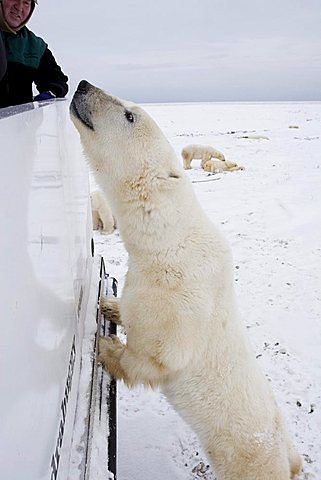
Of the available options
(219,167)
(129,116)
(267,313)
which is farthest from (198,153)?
(129,116)

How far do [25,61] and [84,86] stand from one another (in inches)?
43.7

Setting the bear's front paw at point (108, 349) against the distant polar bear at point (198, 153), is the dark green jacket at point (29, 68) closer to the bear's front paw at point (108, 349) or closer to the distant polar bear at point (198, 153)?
the bear's front paw at point (108, 349)

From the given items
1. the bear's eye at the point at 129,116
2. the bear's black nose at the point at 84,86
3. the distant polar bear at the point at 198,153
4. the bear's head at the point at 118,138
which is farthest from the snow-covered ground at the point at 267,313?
the distant polar bear at the point at 198,153

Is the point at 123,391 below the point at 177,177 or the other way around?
below

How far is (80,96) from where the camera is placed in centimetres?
245

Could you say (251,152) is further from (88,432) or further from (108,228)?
(88,432)

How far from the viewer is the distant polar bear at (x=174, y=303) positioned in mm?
2445

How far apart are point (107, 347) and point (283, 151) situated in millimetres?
17566

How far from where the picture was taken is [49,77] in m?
3.59

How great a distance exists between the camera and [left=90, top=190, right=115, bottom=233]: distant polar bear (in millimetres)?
7273

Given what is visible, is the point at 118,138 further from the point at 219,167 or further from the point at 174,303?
the point at 219,167

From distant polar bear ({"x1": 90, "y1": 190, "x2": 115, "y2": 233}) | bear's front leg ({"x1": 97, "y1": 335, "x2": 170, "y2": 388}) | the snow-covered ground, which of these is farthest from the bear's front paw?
distant polar bear ({"x1": 90, "y1": 190, "x2": 115, "y2": 233})

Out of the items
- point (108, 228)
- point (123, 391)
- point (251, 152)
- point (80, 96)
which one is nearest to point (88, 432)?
point (80, 96)

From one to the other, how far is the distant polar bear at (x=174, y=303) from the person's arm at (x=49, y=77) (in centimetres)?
118
